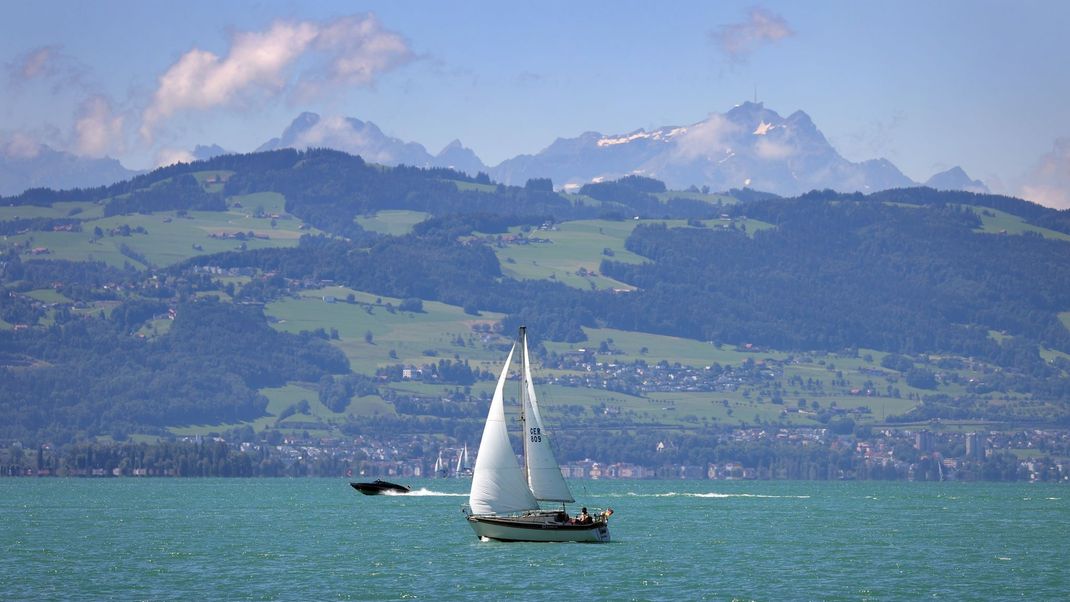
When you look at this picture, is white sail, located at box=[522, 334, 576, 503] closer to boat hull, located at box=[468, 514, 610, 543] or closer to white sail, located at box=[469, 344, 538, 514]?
white sail, located at box=[469, 344, 538, 514]

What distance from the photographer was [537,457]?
103312 mm

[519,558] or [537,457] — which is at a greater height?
[537,457]

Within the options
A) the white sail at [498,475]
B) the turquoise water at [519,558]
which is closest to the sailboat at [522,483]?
the white sail at [498,475]

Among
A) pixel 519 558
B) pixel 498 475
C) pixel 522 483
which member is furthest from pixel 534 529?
pixel 519 558

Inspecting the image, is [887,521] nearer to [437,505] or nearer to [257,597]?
[437,505]

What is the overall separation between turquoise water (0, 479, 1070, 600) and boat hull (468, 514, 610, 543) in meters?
1.01

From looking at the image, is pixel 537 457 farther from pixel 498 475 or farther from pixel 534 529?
pixel 534 529

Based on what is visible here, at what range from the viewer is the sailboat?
102 m

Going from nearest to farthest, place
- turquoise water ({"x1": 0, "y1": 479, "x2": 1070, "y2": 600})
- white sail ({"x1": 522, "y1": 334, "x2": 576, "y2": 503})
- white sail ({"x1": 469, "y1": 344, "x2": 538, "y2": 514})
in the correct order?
1. turquoise water ({"x1": 0, "y1": 479, "x2": 1070, "y2": 600})
2. white sail ({"x1": 469, "y1": 344, "x2": 538, "y2": 514})
3. white sail ({"x1": 522, "y1": 334, "x2": 576, "y2": 503})

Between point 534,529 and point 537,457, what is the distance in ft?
15.0

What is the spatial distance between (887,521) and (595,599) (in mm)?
78118

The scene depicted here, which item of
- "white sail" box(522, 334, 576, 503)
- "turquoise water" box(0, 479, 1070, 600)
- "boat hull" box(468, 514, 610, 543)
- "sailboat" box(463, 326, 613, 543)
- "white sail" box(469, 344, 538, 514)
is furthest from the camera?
"boat hull" box(468, 514, 610, 543)

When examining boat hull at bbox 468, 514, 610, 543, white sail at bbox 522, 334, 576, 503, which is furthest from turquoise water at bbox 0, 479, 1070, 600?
white sail at bbox 522, 334, 576, 503

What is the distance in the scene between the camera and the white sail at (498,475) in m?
102
